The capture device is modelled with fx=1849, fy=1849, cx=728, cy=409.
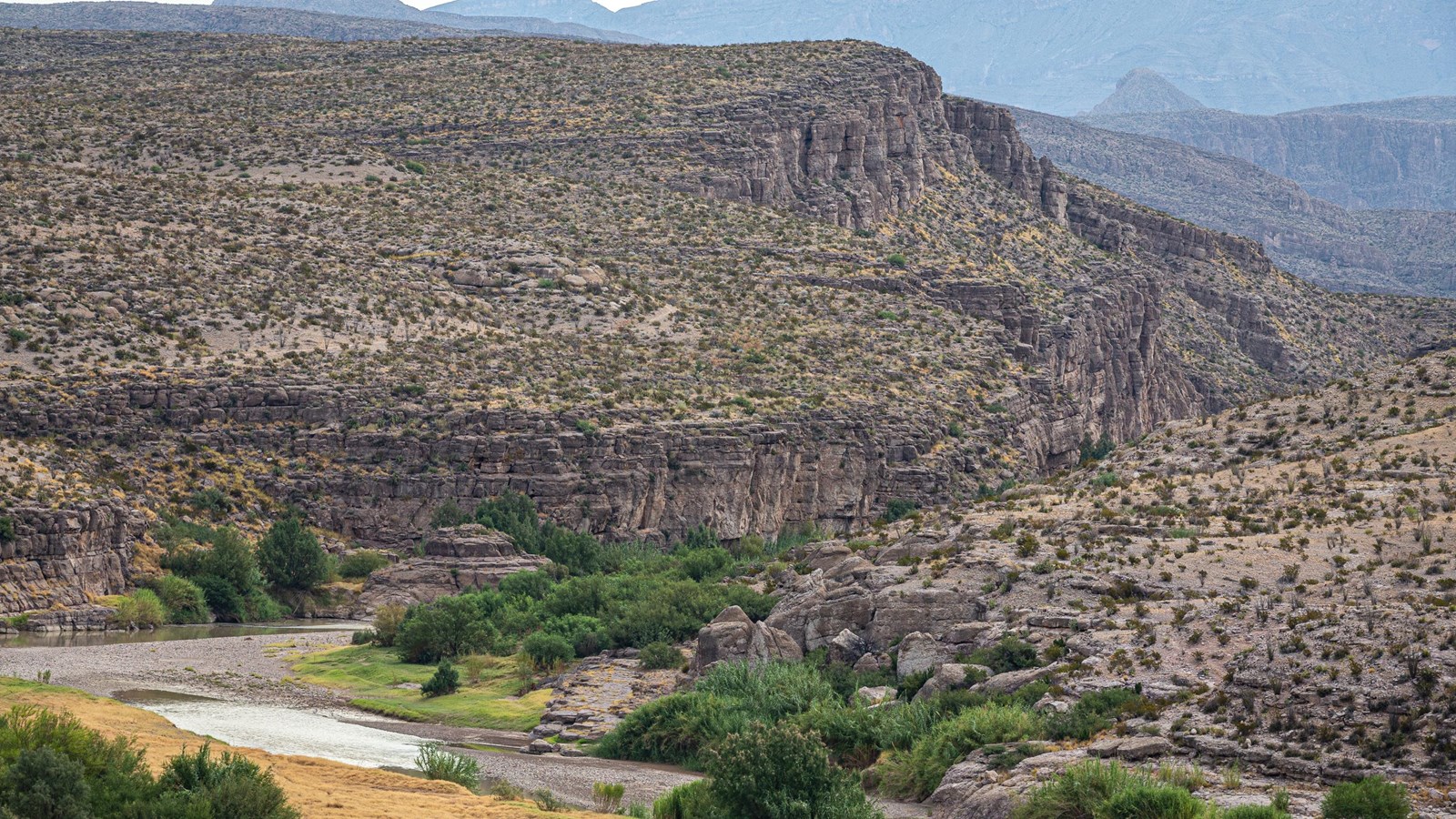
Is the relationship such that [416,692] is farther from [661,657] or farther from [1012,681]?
[1012,681]

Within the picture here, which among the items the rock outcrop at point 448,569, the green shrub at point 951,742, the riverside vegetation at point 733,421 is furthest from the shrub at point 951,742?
the rock outcrop at point 448,569

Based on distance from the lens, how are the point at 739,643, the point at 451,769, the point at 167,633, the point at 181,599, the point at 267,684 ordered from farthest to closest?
the point at 181,599 < the point at 167,633 < the point at 267,684 < the point at 739,643 < the point at 451,769

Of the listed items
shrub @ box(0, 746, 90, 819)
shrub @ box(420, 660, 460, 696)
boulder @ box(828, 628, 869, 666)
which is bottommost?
shrub @ box(420, 660, 460, 696)

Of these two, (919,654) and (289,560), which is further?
(289,560)

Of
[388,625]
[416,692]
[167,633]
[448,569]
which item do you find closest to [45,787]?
[416,692]

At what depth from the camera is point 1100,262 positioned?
133875mm

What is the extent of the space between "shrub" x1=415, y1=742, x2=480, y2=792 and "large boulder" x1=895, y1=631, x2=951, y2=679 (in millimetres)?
10476

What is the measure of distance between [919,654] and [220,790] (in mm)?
19220

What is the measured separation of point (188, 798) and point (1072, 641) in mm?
20252

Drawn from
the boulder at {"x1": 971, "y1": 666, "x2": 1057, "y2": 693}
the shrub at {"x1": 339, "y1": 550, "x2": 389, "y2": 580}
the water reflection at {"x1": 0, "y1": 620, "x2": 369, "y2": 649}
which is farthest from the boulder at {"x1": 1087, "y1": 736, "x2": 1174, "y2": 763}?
the shrub at {"x1": 339, "y1": 550, "x2": 389, "y2": 580}

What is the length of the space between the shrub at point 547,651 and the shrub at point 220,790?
2355 centimetres

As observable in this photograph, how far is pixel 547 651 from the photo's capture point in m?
55.9

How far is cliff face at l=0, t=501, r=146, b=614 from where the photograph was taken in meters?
63.0

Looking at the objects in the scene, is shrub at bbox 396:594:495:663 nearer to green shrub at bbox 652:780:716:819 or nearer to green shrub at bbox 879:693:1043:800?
green shrub at bbox 652:780:716:819
